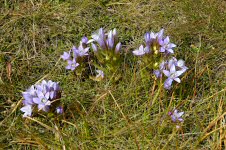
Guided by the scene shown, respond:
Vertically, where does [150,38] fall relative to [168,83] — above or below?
above

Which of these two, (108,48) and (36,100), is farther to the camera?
(108,48)

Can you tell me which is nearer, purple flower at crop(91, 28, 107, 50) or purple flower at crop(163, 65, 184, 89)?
purple flower at crop(163, 65, 184, 89)

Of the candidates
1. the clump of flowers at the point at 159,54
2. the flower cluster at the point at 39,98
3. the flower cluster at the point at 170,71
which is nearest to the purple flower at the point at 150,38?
the clump of flowers at the point at 159,54

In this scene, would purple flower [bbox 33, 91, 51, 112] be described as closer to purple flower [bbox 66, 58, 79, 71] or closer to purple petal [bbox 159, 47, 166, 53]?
purple flower [bbox 66, 58, 79, 71]

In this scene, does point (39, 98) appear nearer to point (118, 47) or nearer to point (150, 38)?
point (118, 47)

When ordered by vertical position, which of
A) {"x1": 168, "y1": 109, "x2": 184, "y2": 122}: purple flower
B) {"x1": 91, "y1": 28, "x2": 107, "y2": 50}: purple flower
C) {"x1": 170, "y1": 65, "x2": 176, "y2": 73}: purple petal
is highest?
{"x1": 91, "y1": 28, "x2": 107, "y2": 50}: purple flower

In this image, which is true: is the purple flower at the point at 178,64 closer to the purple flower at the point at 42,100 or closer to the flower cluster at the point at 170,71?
the flower cluster at the point at 170,71

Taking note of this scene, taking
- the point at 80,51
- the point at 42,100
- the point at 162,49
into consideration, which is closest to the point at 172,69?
the point at 162,49

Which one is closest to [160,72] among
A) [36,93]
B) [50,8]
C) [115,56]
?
[115,56]

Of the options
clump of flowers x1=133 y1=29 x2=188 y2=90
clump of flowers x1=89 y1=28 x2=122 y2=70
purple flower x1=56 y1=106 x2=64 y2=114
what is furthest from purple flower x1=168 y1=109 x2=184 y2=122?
purple flower x1=56 y1=106 x2=64 y2=114

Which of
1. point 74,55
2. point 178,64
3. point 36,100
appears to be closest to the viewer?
point 36,100
